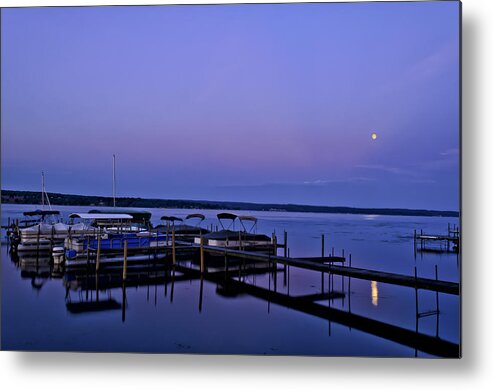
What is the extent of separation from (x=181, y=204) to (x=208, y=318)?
174 centimetres

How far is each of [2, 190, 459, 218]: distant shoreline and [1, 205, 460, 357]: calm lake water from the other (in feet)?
0.65

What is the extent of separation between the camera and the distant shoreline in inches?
199

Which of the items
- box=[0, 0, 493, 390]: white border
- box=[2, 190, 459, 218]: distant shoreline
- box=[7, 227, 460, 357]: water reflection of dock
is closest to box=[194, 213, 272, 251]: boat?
box=[7, 227, 460, 357]: water reflection of dock

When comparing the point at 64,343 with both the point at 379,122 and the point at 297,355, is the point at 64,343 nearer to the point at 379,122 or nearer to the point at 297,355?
the point at 297,355

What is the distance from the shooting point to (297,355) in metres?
3.75

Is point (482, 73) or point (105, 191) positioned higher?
point (482, 73)

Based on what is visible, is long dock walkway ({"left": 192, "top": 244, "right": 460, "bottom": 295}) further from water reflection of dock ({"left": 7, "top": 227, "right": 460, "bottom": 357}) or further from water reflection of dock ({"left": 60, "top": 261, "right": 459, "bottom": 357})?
water reflection of dock ({"left": 60, "top": 261, "right": 459, "bottom": 357})

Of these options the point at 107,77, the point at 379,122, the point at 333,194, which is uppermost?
the point at 107,77

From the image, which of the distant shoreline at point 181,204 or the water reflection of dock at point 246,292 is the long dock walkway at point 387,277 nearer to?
the water reflection of dock at point 246,292

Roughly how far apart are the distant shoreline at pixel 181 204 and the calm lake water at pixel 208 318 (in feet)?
0.65

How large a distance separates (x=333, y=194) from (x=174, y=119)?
87.6 inches

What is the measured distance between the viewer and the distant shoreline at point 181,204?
16.6 feet

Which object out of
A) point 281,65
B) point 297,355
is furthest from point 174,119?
point 297,355

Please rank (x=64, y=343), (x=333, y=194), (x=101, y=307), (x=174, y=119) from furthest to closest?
(x=101, y=307)
(x=333, y=194)
(x=174, y=119)
(x=64, y=343)
